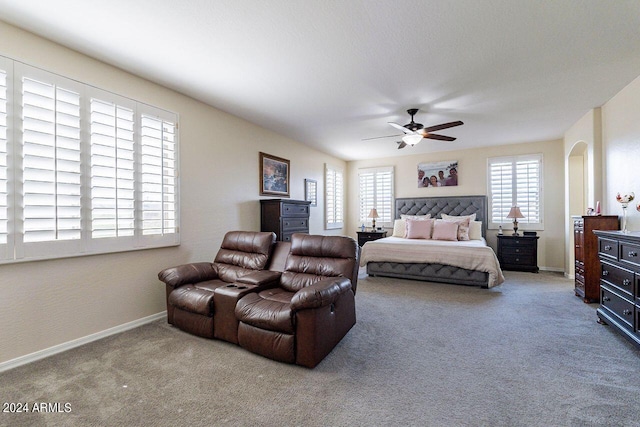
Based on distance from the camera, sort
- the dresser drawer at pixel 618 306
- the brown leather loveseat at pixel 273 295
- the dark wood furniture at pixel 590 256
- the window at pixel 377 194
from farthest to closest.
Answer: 1. the window at pixel 377 194
2. the dark wood furniture at pixel 590 256
3. the dresser drawer at pixel 618 306
4. the brown leather loveseat at pixel 273 295

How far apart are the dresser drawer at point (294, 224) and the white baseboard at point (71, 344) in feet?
7.04

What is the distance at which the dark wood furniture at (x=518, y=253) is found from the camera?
226 inches

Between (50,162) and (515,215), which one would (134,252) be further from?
(515,215)

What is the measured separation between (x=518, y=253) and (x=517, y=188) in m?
1.44

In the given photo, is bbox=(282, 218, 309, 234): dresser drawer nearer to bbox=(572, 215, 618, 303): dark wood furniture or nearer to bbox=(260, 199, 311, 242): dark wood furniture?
bbox=(260, 199, 311, 242): dark wood furniture

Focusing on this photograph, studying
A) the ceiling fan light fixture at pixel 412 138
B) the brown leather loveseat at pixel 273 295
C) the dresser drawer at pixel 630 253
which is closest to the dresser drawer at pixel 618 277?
the dresser drawer at pixel 630 253

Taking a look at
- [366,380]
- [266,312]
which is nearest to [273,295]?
[266,312]

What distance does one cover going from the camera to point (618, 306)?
2734 mm

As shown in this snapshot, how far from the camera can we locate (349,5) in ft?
6.95

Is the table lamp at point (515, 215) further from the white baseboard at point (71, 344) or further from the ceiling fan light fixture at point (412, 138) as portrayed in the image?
the white baseboard at point (71, 344)

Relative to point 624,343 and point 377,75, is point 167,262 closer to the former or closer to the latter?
point 377,75

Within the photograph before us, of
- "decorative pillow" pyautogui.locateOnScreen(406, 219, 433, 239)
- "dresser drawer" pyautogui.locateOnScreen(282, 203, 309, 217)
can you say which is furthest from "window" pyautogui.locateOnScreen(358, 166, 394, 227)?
"dresser drawer" pyautogui.locateOnScreen(282, 203, 309, 217)

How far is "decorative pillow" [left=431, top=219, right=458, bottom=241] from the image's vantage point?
5.58m

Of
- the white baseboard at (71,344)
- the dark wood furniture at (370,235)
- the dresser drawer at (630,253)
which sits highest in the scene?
the dresser drawer at (630,253)
